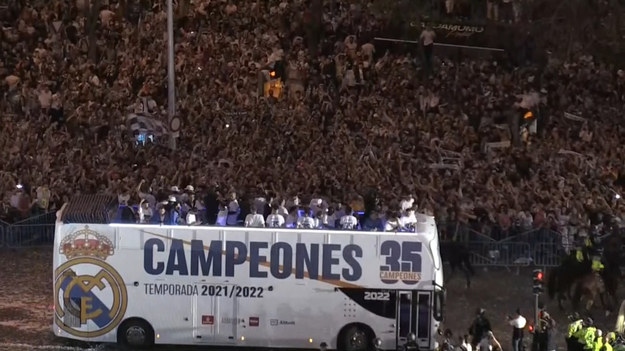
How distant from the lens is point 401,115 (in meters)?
28.2

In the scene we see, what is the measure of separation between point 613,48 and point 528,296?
11.0 metres

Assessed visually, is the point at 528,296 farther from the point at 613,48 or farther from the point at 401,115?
the point at 613,48

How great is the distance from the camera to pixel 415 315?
18.3 metres

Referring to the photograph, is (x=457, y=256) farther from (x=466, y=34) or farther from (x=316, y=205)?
(x=466, y=34)

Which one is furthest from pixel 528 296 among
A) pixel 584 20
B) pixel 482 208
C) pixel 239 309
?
pixel 584 20

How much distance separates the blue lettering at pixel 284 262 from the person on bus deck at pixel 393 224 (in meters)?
1.75

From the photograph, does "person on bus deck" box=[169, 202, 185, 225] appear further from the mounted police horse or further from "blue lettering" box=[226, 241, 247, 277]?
the mounted police horse

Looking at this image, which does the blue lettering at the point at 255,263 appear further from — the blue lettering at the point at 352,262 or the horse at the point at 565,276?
the horse at the point at 565,276

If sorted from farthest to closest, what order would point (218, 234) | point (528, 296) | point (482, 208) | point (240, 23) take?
point (240, 23) < point (482, 208) < point (528, 296) < point (218, 234)

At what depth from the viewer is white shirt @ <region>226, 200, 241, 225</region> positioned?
19.4 meters

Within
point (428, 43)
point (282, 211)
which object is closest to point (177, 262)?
point (282, 211)

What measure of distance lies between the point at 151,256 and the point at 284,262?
7.75ft

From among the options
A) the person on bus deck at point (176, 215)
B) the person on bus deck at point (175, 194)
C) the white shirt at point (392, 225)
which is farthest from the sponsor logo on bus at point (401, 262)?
the person on bus deck at point (175, 194)

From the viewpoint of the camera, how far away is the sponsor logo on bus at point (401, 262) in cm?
1808
